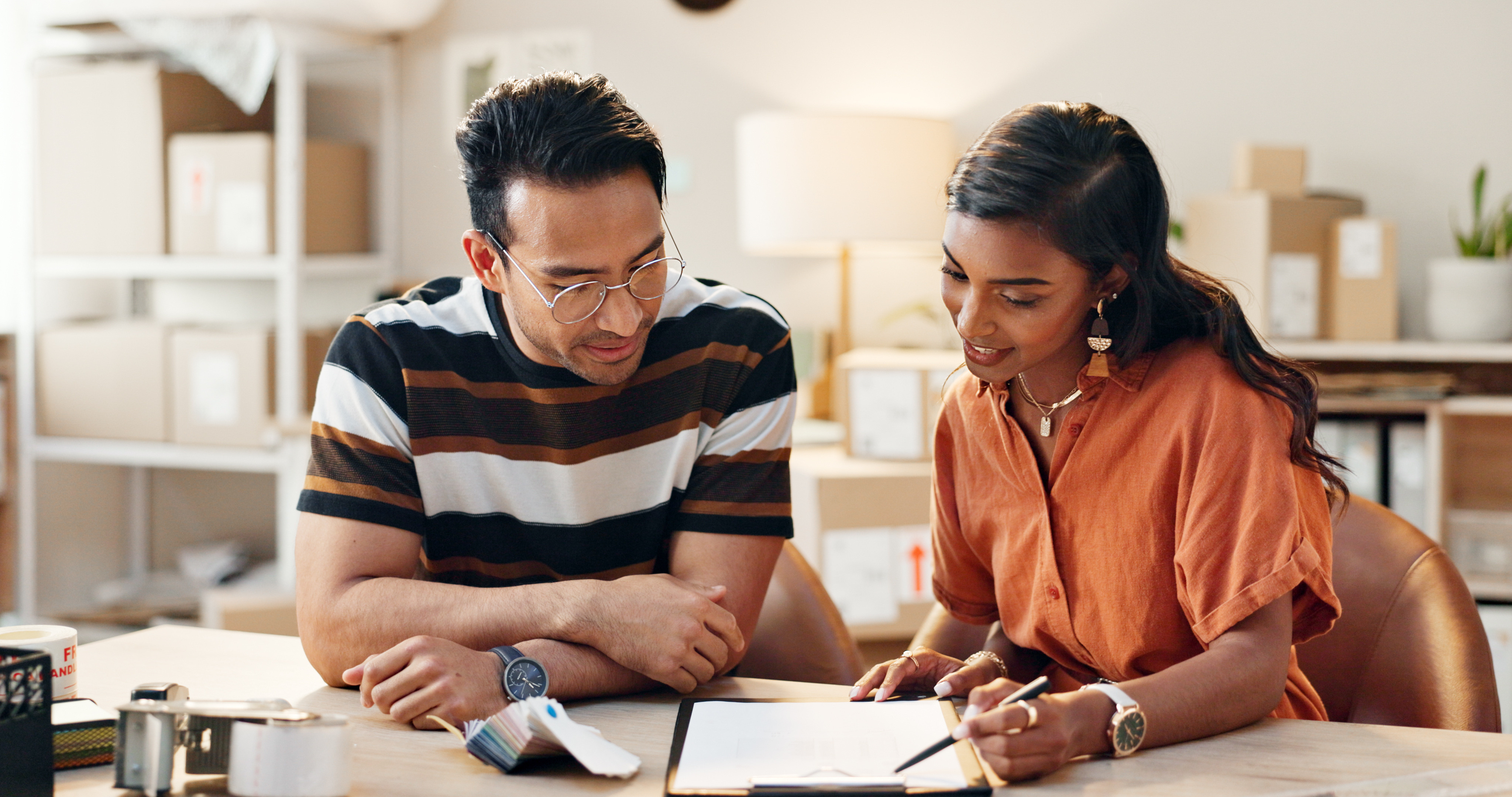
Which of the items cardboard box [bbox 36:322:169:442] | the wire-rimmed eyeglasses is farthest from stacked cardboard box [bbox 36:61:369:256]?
the wire-rimmed eyeglasses

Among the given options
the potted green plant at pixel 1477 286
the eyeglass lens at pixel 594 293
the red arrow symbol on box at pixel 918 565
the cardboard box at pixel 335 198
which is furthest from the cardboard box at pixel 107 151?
the potted green plant at pixel 1477 286

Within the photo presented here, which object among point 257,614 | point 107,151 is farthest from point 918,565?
point 107,151

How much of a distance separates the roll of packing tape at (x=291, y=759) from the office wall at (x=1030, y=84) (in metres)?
2.46

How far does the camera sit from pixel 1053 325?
3.86ft

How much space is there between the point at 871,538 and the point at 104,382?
2100 millimetres

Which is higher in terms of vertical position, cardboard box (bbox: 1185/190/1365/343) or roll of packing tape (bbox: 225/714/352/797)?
cardboard box (bbox: 1185/190/1365/343)

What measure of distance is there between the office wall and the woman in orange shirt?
185cm

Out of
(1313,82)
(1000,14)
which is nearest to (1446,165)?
(1313,82)

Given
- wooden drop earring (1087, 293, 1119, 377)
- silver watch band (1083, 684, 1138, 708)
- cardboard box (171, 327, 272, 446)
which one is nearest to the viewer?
silver watch band (1083, 684, 1138, 708)

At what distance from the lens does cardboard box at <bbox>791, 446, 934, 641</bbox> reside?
104 inches

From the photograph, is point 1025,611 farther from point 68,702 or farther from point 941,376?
point 941,376

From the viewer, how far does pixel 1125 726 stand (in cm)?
97

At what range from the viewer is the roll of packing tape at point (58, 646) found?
1.11 metres

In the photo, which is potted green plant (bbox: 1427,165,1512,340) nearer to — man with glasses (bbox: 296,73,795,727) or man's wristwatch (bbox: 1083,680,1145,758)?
man with glasses (bbox: 296,73,795,727)
